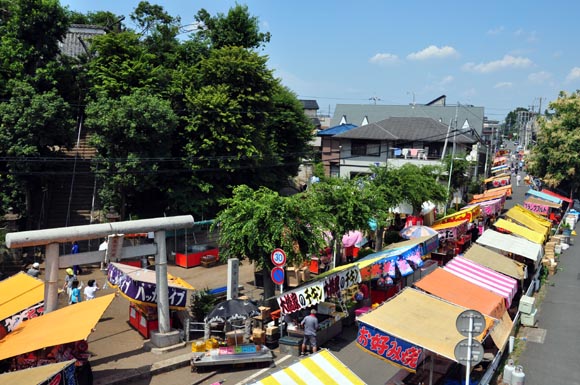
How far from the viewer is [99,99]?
27.9 m

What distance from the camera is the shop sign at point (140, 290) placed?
51.1ft

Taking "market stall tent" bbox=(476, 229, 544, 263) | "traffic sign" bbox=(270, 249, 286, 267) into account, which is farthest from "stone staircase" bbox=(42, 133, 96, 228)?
"market stall tent" bbox=(476, 229, 544, 263)

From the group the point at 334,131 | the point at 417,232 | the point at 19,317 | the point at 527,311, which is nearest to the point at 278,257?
the point at 19,317

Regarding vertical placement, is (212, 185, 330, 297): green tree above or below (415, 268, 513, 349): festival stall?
above

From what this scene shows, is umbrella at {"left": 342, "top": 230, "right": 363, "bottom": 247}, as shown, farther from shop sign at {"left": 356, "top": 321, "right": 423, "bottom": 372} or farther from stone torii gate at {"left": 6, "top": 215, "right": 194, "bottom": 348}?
shop sign at {"left": 356, "top": 321, "right": 423, "bottom": 372}

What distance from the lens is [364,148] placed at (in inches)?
1982

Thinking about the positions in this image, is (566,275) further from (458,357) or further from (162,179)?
(162,179)

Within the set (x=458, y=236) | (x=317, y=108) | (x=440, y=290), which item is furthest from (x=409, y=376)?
(x=317, y=108)

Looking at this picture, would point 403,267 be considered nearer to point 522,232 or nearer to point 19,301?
point 522,232

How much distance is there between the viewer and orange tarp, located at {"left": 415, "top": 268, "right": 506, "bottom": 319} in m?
14.0

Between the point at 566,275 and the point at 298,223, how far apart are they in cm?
1743

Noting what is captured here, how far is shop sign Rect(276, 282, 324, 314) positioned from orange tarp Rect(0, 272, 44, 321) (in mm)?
7284

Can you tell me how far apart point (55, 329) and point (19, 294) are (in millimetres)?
4132

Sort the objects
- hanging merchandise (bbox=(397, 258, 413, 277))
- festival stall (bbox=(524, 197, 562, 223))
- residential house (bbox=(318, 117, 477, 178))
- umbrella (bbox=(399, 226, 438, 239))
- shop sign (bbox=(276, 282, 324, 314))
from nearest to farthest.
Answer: shop sign (bbox=(276, 282, 324, 314)), hanging merchandise (bbox=(397, 258, 413, 277)), umbrella (bbox=(399, 226, 438, 239)), festival stall (bbox=(524, 197, 562, 223)), residential house (bbox=(318, 117, 477, 178))
